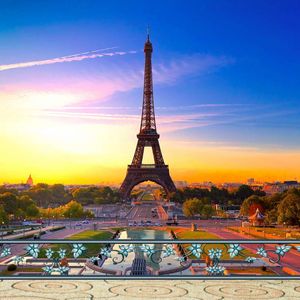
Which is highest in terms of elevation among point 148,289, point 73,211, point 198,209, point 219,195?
point 219,195

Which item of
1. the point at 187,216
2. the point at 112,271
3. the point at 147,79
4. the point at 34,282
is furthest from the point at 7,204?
the point at 34,282

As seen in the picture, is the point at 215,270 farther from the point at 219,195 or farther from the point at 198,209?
the point at 219,195

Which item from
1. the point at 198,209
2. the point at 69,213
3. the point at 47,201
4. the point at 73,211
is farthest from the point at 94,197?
the point at 198,209

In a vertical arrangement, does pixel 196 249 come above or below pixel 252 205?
above

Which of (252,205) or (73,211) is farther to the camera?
(73,211)

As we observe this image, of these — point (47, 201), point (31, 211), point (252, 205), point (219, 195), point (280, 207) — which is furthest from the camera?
point (219, 195)

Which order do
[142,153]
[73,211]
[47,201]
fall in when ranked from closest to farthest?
[73,211] < [142,153] < [47,201]

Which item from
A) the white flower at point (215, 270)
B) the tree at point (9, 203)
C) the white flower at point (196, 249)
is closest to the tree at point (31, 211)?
the tree at point (9, 203)

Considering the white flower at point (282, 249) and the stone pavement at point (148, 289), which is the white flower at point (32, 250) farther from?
the white flower at point (282, 249)
